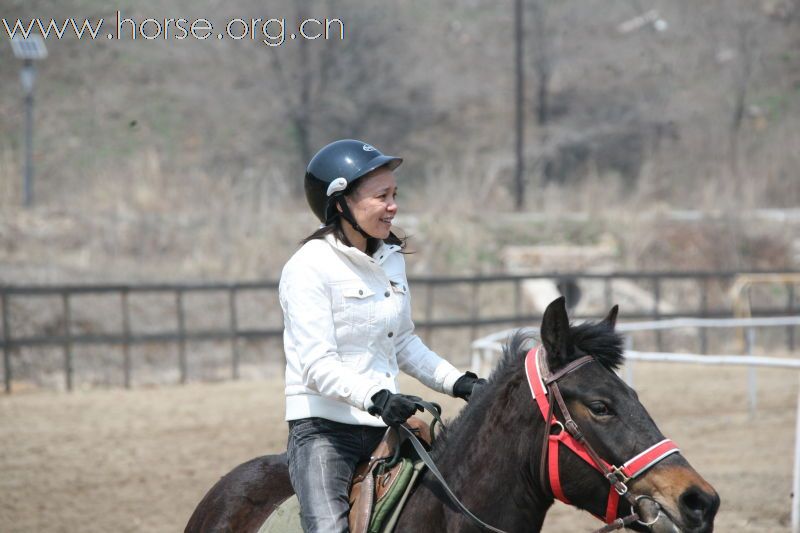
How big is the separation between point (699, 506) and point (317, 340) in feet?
4.58

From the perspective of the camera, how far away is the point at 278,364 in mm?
16734

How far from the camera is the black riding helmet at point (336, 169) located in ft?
11.4

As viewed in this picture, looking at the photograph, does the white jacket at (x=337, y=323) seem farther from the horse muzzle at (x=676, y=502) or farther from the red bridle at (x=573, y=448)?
the horse muzzle at (x=676, y=502)

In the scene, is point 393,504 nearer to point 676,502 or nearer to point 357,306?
point 357,306

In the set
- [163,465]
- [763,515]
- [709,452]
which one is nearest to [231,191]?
[163,465]

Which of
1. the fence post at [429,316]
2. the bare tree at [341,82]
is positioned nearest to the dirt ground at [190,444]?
the fence post at [429,316]

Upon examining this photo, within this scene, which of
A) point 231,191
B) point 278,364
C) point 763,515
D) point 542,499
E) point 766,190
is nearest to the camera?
point 542,499

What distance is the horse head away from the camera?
266 cm

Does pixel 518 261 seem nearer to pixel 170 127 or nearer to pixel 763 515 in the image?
pixel 763 515

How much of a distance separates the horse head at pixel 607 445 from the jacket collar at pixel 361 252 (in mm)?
813

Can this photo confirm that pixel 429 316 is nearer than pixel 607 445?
No

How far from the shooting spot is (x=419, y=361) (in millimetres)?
3791

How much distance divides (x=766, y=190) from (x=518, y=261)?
1289cm

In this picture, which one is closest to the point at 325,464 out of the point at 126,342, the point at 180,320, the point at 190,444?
the point at 190,444
